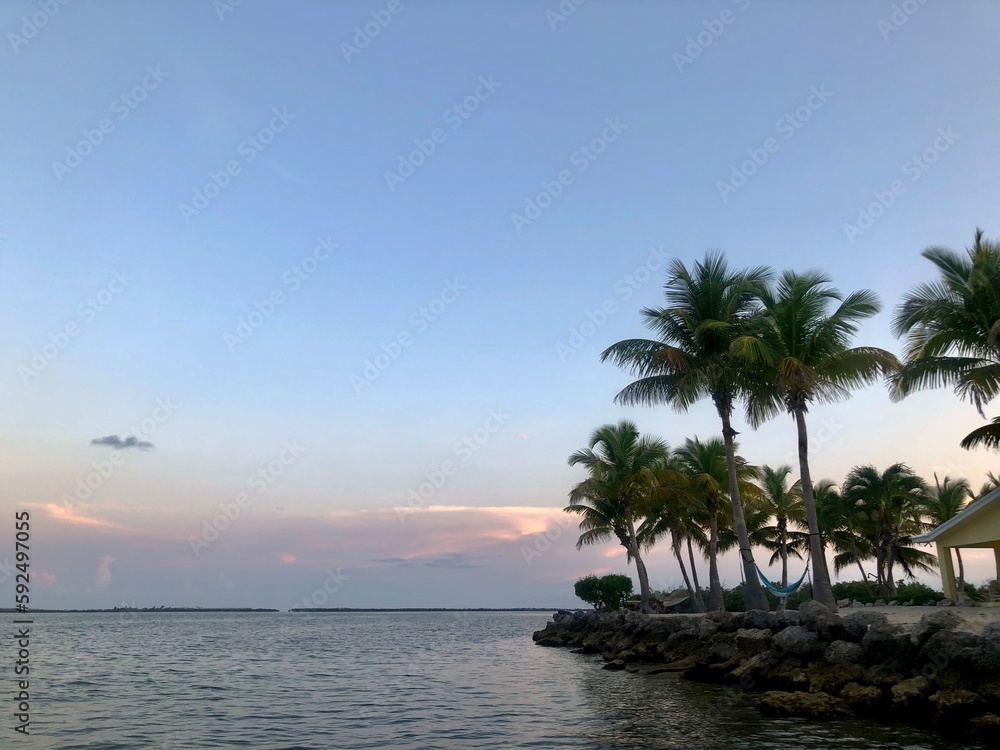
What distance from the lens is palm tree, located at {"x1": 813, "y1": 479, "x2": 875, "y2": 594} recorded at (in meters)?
44.4

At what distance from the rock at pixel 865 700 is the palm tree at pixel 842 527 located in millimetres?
30273

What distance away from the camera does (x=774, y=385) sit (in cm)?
2508

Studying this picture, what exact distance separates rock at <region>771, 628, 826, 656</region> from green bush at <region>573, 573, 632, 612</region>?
39.0 meters

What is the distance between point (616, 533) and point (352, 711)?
27012mm

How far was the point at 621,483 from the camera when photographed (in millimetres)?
39688


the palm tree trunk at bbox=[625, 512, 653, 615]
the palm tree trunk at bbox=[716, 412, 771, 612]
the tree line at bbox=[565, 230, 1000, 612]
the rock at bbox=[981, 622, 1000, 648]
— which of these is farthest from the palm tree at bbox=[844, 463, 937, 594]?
the rock at bbox=[981, 622, 1000, 648]

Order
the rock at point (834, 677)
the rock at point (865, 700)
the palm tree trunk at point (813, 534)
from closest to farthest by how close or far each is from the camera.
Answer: the rock at point (865, 700) → the rock at point (834, 677) → the palm tree trunk at point (813, 534)

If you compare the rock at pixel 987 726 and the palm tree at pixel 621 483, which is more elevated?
the palm tree at pixel 621 483

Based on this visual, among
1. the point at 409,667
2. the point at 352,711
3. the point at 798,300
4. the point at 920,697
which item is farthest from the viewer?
the point at 409,667

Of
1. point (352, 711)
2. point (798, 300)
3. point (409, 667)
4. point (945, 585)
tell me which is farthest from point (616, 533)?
point (352, 711)

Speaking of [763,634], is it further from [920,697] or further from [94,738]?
[94,738]

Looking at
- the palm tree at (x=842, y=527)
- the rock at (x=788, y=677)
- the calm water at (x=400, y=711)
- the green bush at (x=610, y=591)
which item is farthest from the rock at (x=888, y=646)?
the green bush at (x=610, y=591)

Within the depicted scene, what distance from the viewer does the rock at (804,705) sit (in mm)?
14102

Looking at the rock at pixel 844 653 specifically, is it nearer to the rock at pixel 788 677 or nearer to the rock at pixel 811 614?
the rock at pixel 788 677
